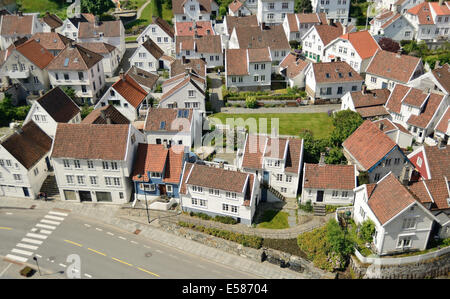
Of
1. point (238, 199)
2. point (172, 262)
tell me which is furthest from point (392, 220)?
point (172, 262)

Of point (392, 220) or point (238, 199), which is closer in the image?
point (392, 220)

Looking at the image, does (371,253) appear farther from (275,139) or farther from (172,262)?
(172,262)

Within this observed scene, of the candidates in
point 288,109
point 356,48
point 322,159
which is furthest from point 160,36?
point 322,159

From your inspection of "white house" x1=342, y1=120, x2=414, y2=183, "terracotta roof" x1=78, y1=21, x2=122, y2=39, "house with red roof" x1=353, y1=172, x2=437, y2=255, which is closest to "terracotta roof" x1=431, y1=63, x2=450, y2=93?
"white house" x1=342, y1=120, x2=414, y2=183

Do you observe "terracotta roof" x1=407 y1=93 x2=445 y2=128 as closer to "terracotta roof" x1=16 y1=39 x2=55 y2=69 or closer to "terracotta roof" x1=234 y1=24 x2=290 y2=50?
"terracotta roof" x1=234 y1=24 x2=290 y2=50
